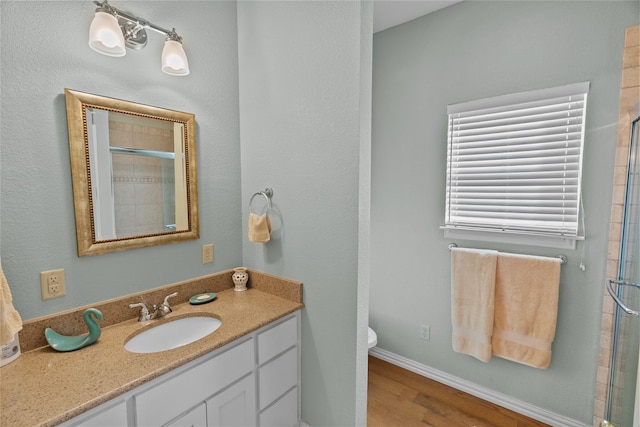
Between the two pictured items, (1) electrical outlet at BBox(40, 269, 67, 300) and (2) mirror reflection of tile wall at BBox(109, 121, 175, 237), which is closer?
(1) electrical outlet at BBox(40, 269, 67, 300)

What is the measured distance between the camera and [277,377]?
155 centimetres

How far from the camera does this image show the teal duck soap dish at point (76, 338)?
3.90 feet

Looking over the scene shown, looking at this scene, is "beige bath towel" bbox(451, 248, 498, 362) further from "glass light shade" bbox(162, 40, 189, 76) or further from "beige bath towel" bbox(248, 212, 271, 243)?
"glass light shade" bbox(162, 40, 189, 76)

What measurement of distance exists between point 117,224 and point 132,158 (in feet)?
1.07

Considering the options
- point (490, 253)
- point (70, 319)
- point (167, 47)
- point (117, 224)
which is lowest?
point (70, 319)

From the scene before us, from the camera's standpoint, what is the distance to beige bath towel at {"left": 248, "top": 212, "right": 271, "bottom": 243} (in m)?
1.72

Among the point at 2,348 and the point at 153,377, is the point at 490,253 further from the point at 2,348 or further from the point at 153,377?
the point at 2,348

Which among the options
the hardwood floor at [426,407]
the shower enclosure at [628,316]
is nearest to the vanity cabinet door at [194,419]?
the hardwood floor at [426,407]

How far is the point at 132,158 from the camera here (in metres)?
1.46

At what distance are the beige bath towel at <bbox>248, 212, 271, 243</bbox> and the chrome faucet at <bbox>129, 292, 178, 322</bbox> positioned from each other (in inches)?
19.7

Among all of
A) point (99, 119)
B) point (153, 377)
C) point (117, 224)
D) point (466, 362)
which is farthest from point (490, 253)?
point (99, 119)

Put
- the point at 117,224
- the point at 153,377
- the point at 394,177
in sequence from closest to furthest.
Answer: the point at 153,377
the point at 117,224
the point at 394,177

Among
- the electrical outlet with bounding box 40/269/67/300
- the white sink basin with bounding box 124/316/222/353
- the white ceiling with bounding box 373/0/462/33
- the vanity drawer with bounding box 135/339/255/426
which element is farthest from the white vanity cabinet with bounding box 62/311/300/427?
the white ceiling with bounding box 373/0/462/33

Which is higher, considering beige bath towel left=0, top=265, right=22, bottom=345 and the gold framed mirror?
the gold framed mirror
